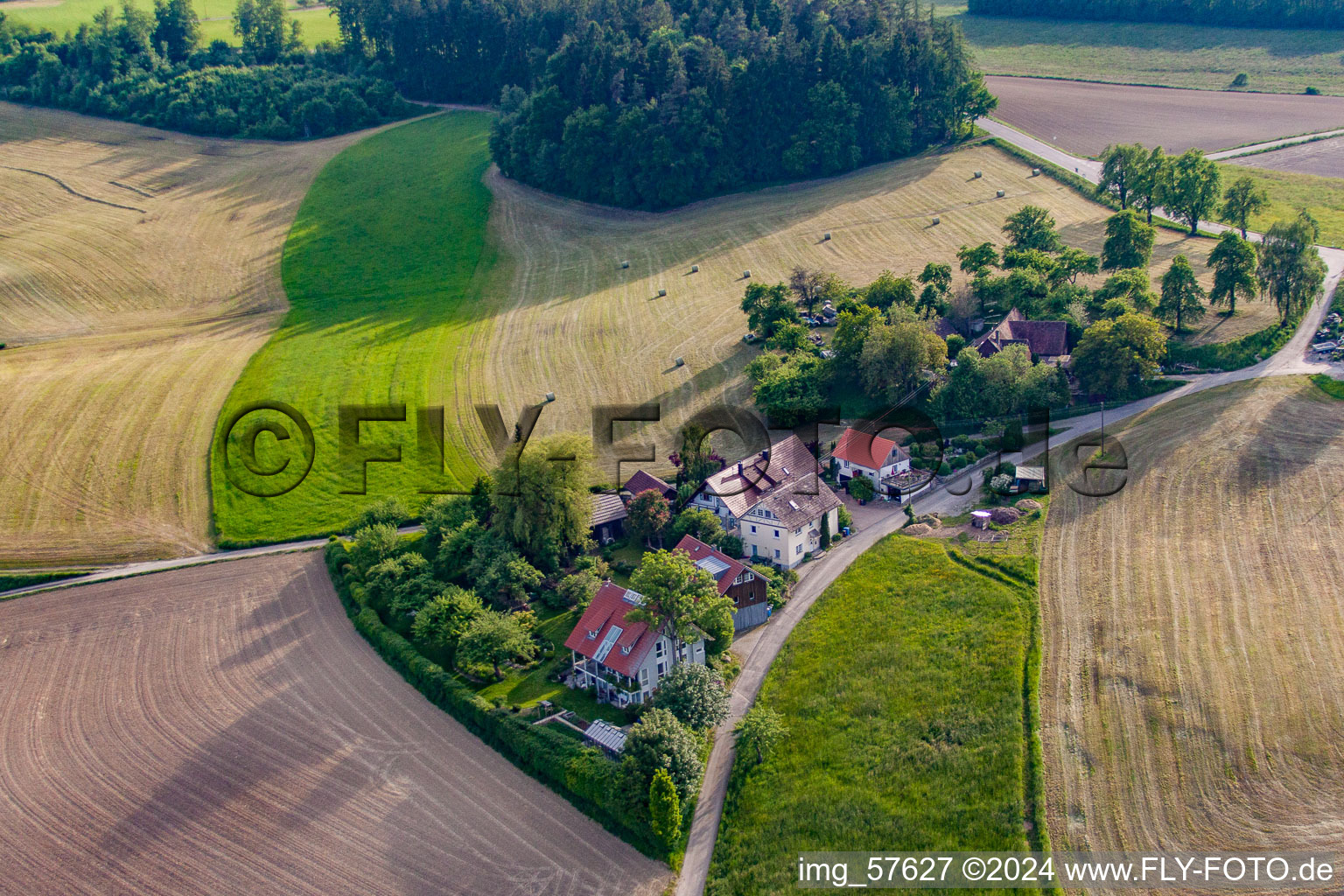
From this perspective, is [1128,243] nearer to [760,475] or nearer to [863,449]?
[863,449]

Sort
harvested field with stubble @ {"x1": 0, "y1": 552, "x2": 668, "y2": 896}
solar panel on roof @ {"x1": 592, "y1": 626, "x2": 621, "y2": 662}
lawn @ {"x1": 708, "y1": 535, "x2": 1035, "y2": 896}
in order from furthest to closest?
solar panel on roof @ {"x1": 592, "y1": 626, "x2": 621, "y2": 662}, harvested field with stubble @ {"x1": 0, "y1": 552, "x2": 668, "y2": 896}, lawn @ {"x1": 708, "y1": 535, "x2": 1035, "y2": 896}

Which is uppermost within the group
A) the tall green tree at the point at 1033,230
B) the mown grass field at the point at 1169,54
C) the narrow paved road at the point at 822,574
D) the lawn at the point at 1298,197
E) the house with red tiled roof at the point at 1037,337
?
the mown grass field at the point at 1169,54

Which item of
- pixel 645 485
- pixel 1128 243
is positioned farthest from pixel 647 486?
pixel 1128 243

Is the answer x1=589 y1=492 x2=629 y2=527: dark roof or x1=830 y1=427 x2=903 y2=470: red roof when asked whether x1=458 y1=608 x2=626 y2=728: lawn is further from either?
x1=830 y1=427 x2=903 y2=470: red roof

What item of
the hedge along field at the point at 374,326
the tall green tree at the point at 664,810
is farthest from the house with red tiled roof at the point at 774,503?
the tall green tree at the point at 664,810

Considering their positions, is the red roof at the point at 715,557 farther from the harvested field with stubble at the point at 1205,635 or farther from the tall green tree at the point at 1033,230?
the tall green tree at the point at 1033,230

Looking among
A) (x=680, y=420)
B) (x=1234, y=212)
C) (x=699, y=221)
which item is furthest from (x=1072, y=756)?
(x=699, y=221)

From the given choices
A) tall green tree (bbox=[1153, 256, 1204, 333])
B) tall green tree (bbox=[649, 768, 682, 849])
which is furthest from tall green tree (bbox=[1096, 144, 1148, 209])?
tall green tree (bbox=[649, 768, 682, 849])
